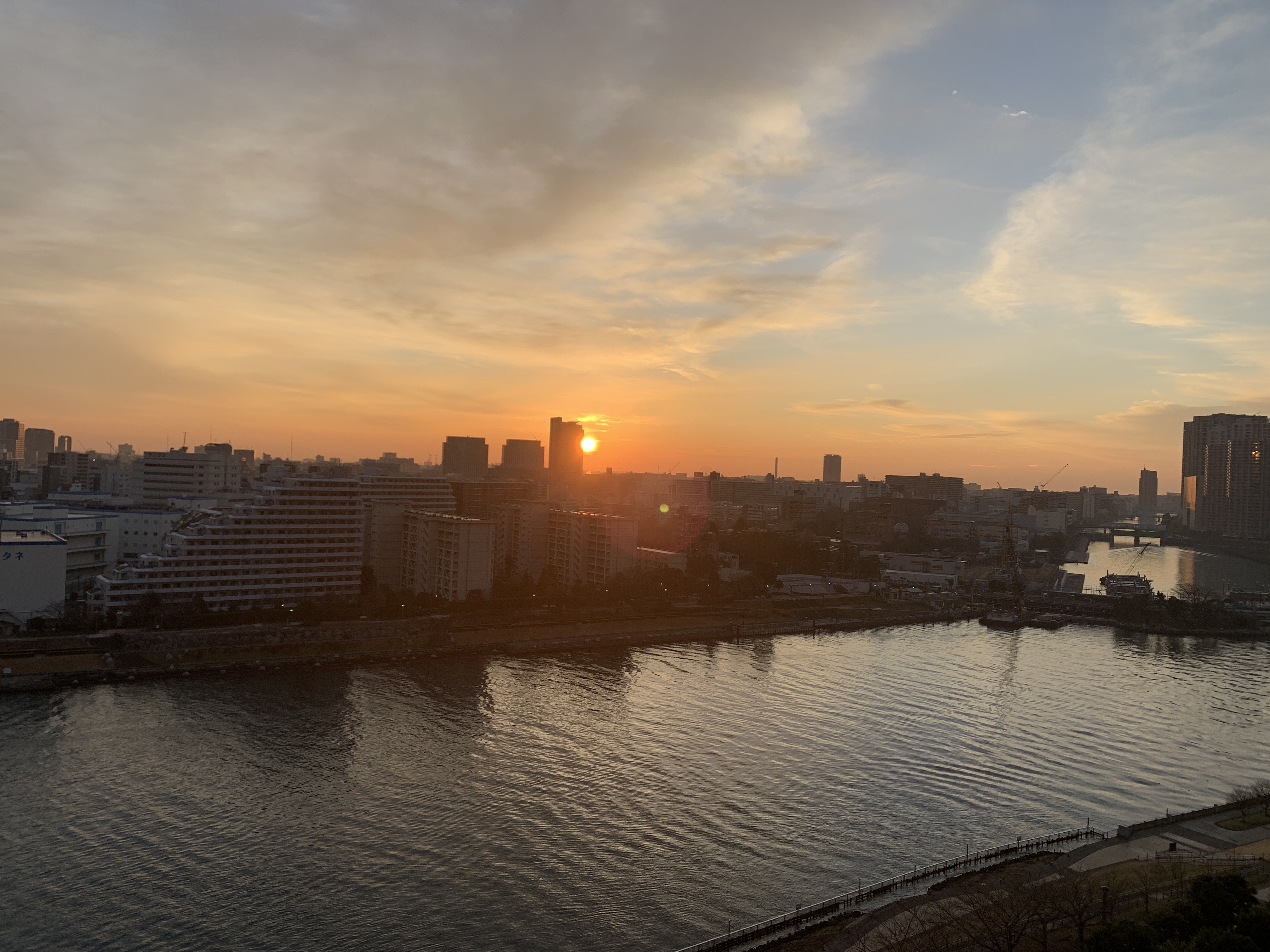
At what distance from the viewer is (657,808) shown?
23.7ft

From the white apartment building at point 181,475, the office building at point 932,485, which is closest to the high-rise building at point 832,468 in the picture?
the office building at point 932,485

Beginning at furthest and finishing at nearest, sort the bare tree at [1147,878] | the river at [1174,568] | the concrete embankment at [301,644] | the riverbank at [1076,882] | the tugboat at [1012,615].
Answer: the river at [1174,568]
the tugboat at [1012,615]
the concrete embankment at [301,644]
the bare tree at [1147,878]
the riverbank at [1076,882]

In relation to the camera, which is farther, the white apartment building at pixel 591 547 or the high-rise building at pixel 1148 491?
the high-rise building at pixel 1148 491

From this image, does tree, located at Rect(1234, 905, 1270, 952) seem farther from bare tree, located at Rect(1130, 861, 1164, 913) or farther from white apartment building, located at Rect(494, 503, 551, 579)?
white apartment building, located at Rect(494, 503, 551, 579)

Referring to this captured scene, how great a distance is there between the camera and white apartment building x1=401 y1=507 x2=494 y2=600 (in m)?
16.3

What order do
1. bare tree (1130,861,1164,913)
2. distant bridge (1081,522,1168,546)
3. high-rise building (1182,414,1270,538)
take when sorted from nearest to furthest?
bare tree (1130,861,1164,913)
high-rise building (1182,414,1270,538)
distant bridge (1081,522,1168,546)

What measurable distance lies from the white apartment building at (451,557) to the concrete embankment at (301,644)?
1.58 meters

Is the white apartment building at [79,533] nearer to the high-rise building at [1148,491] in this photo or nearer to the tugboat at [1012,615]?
the tugboat at [1012,615]

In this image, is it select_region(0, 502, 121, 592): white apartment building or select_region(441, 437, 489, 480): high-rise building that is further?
select_region(441, 437, 489, 480): high-rise building

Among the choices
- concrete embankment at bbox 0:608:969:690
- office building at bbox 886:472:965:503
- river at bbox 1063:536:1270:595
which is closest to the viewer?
concrete embankment at bbox 0:608:969:690

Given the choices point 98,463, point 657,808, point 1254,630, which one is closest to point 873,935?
point 657,808

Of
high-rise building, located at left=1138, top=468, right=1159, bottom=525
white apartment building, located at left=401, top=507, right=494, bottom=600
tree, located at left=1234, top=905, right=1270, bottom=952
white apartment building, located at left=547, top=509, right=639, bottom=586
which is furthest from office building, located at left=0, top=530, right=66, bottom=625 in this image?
high-rise building, located at left=1138, top=468, right=1159, bottom=525

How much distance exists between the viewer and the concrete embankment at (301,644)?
1093cm

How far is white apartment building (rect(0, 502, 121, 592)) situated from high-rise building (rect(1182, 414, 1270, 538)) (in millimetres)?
53994
